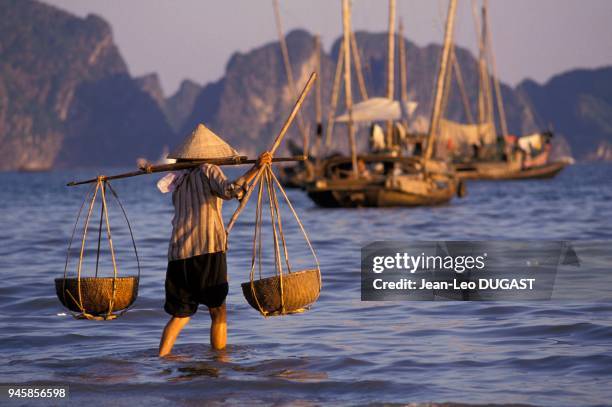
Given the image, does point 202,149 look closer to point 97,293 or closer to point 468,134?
point 97,293

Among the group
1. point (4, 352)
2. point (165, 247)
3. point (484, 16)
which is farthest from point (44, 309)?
point (484, 16)

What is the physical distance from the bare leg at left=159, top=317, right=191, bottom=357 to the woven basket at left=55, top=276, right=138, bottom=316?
53 cm

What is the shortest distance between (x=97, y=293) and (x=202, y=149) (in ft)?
4.85

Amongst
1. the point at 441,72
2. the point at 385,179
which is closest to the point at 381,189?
the point at 385,179

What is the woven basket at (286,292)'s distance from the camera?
798cm

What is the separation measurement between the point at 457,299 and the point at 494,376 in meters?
4.32

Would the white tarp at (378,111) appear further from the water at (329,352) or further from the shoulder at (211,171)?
the shoulder at (211,171)

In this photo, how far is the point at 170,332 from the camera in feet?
26.5

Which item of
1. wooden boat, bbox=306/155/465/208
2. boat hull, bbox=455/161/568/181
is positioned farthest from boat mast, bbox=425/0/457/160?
boat hull, bbox=455/161/568/181

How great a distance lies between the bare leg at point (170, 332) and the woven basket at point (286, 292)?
51 centimetres

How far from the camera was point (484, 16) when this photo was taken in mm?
62062

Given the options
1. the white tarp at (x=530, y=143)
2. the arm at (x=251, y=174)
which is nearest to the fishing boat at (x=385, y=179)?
the arm at (x=251, y=174)

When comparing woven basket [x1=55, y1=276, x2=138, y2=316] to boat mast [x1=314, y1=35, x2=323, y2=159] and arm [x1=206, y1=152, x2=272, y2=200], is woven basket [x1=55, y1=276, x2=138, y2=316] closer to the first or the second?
arm [x1=206, y1=152, x2=272, y2=200]

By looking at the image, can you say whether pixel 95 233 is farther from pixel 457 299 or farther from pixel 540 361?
pixel 540 361
